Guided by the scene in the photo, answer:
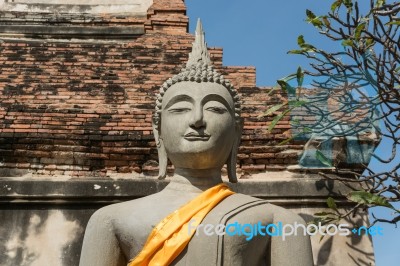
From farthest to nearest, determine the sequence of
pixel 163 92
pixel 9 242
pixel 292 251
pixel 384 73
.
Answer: pixel 384 73 → pixel 9 242 → pixel 163 92 → pixel 292 251

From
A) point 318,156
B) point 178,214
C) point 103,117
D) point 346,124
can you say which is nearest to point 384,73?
point 346,124

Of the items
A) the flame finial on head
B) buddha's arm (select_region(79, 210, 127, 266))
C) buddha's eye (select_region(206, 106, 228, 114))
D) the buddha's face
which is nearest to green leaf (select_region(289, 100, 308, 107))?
the flame finial on head

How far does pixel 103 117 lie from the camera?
6434mm

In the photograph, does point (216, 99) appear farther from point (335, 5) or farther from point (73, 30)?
point (73, 30)

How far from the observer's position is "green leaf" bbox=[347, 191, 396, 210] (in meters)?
5.59

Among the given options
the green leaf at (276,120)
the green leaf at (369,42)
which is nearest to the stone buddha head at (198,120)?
the green leaf at (276,120)

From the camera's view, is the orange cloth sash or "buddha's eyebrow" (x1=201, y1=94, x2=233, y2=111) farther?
"buddha's eyebrow" (x1=201, y1=94, x2=233, y2=111)

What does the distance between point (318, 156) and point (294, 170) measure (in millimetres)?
245

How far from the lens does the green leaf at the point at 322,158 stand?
19.9 ft

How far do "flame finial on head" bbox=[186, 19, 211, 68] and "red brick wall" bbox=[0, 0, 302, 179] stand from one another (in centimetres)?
206

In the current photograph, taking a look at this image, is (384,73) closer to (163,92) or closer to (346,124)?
(346,124)

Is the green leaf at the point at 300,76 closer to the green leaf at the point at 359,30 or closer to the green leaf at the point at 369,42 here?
the green leaf at the point at 359,30

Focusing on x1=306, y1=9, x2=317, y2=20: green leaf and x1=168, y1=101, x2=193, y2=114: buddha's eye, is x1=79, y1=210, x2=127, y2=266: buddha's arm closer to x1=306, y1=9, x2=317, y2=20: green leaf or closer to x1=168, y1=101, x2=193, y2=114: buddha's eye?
x1=168, y1=101, x2=193, y2=114: buddha's eye

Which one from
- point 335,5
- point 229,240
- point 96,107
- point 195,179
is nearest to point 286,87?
point 335,5
